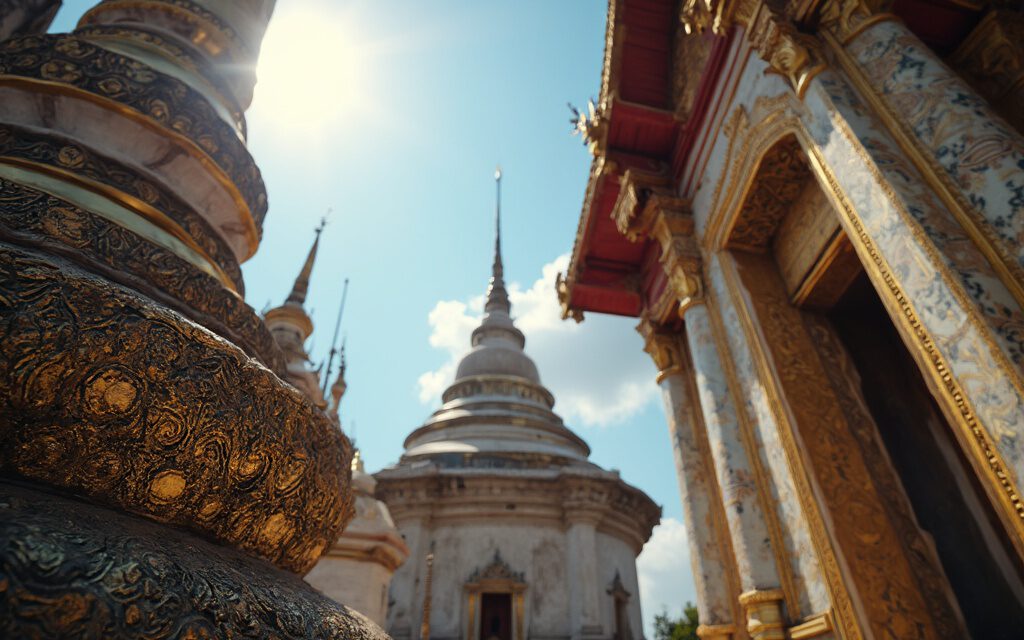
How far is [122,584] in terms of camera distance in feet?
2.69

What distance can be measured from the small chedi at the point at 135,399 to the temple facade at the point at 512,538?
432 inches

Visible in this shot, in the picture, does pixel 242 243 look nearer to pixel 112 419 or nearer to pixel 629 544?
pixel 112 419

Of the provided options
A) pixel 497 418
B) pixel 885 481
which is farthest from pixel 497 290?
pixel 885 481

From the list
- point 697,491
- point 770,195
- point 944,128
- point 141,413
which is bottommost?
point 141,413

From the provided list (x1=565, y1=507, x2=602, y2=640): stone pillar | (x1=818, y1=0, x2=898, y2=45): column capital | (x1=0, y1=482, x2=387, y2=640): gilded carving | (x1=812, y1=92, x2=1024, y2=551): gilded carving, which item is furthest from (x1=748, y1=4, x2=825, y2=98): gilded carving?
(x1=565, y1=507, x2=602, y2=640): stone pillar

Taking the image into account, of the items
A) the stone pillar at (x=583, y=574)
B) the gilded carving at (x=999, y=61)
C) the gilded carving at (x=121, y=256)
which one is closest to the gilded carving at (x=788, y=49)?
the gilded carving at (x=999, y=61)

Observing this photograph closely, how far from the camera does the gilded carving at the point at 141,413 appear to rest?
98cm

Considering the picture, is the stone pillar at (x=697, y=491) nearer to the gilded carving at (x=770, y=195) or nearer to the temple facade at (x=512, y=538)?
the gilded carving at (x=770, y=195)

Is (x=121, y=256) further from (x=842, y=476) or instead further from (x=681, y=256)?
(x=681, y=256)

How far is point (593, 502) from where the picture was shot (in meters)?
13.7

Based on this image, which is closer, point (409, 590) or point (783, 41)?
point (783, 41)

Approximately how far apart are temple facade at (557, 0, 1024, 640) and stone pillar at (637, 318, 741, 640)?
2 cm

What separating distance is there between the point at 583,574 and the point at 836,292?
10.2 meters

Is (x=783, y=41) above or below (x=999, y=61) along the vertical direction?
below
